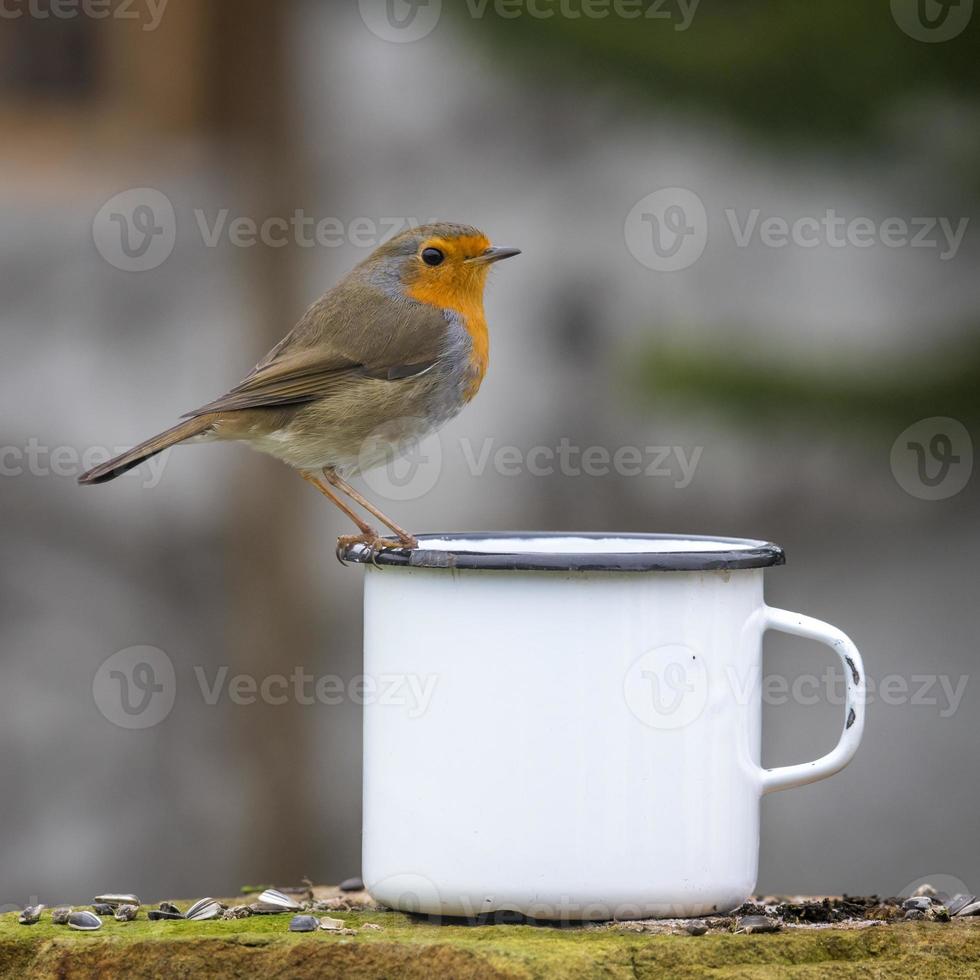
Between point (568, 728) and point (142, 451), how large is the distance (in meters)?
1.29

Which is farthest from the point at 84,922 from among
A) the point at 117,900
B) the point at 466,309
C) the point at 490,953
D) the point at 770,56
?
the point at 770,56

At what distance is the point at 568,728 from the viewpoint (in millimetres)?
2645

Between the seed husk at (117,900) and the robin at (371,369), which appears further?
the robin at (371,369)

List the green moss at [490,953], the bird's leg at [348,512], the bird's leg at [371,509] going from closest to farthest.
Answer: the green moss at [490,953] → the bird's leg at [371,509] → the bird's leg at [348,512]

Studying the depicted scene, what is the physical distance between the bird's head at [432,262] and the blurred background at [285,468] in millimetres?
2145

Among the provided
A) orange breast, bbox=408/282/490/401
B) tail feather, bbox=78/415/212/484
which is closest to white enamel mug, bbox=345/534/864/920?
tail feather, bbox=78/415/212/484

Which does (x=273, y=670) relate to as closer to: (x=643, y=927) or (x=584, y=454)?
(x=584, y=454)

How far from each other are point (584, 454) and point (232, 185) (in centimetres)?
177

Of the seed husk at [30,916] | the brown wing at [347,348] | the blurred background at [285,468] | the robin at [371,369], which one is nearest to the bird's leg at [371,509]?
the robin at [371,369]

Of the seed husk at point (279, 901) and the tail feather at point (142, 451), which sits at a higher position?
the tail feather at point (142, 451)

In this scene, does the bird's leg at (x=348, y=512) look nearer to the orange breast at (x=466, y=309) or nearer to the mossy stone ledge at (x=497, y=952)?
the orange breast at (x=466, y=309)

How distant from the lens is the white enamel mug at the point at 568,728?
8.68 ft

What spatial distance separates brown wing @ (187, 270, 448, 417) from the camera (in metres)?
3.86

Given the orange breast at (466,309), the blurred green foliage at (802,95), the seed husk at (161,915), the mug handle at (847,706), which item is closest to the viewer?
the mug handle at (847,706)
